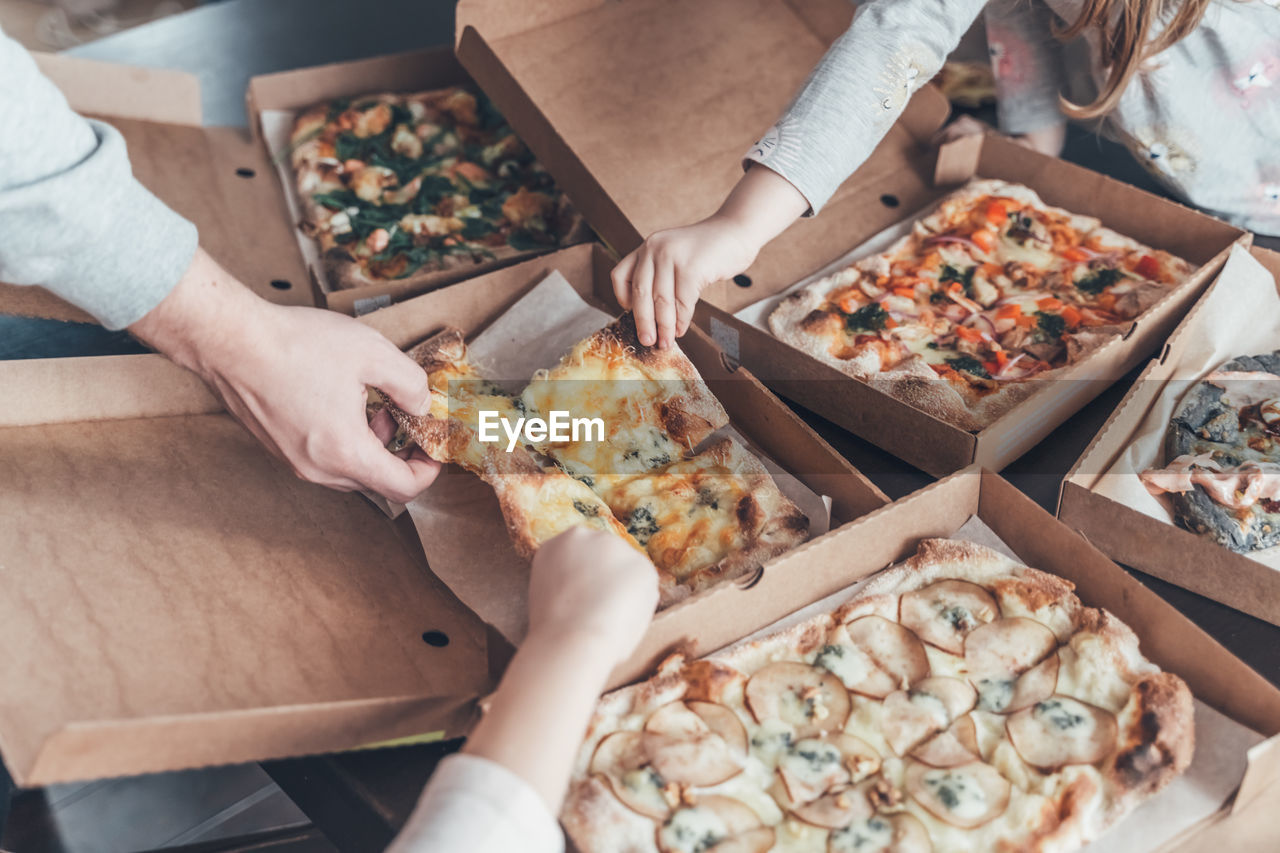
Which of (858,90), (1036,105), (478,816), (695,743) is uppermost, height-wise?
(858,90)

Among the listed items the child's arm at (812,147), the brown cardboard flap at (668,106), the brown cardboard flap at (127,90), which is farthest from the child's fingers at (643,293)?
the brown cardboard flap at (127,90)

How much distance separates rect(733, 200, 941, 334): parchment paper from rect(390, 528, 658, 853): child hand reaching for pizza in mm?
962

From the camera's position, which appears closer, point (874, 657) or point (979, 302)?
point (874, 657)

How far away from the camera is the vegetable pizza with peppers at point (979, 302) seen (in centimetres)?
194

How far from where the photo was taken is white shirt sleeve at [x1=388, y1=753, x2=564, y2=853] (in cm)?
100

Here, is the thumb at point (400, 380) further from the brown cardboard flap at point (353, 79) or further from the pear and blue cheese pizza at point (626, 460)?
the brown cardboard flap at point (353, 79)

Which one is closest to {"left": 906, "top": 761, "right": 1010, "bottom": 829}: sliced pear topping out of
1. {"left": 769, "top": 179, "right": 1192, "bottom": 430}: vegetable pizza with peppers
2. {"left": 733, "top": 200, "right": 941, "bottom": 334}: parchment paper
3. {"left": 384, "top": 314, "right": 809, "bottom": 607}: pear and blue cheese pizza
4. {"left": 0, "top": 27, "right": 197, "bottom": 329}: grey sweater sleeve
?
{"left": 384, "top": 314, "right": 809, "bottom": 607}: pear and blue cheese pizza

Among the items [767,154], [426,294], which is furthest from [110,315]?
[767,154]

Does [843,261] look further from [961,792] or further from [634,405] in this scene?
[961,792]

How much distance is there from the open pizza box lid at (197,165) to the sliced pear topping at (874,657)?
146 cm

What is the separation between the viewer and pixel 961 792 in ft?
4.10

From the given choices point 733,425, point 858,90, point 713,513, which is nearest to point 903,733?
point 713,513

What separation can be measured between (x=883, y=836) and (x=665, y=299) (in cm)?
90

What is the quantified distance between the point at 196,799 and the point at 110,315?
1340 millimetres
